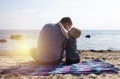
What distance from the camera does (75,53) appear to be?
33.9 feet

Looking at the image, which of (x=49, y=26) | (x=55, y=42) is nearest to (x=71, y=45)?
(x=55, y=42)

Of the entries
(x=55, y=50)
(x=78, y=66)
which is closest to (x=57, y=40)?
(x=55, y=50)

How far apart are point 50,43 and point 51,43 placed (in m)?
0.04

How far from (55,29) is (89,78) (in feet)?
8.82

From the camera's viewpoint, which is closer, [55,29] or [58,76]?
[58,76]

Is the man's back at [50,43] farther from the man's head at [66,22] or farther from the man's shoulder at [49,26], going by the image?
the man's head at [66,22]

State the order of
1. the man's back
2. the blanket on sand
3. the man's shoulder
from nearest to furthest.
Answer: the blanket on sand < the man's back < the man's shoulder

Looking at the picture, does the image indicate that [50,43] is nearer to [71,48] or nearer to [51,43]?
[51,43]

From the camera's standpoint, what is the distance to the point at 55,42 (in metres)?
9.89

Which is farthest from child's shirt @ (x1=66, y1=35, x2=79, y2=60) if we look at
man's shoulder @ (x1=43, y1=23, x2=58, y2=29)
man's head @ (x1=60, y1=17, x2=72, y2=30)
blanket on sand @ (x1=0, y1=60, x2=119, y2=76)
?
blanket on sand @ (x1=0, y1=60, x2=119, y2=76)

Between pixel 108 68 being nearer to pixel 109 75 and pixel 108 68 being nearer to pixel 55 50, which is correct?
pixel 109 75

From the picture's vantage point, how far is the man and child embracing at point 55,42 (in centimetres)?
985

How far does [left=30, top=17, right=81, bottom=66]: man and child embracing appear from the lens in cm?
985

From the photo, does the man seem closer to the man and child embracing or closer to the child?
the man and child embracing
